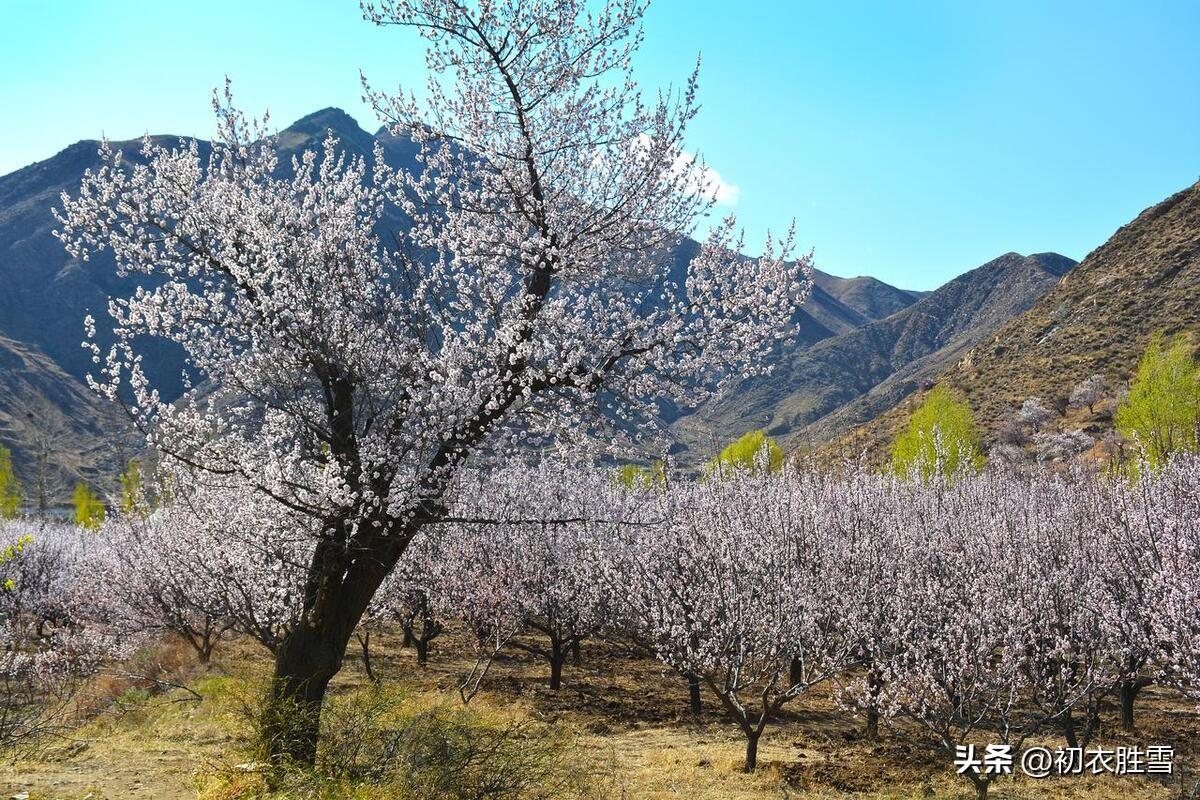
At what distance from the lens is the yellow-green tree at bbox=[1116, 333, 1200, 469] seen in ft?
135

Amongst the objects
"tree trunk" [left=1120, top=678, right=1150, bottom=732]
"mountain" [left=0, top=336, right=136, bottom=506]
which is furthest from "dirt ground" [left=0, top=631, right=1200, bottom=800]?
"mountain" [left=0, top=336, right=136, bottom=506]

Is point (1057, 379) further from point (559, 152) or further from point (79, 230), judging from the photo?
point (79, 230)

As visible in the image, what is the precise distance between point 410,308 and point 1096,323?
7493 centimetres

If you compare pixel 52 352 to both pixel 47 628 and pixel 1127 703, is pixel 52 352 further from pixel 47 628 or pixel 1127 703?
pixel 1127 703

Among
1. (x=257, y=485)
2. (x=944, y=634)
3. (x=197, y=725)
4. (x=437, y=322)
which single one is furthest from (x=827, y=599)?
(x=197, y=725)

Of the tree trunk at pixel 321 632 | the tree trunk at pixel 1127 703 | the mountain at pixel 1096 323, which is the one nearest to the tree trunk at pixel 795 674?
the tree trunk at pixel 1127 703

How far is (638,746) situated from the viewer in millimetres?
13477

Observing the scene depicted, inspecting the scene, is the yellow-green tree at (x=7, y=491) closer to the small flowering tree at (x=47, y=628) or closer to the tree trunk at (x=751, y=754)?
the small flowering tree at (x=47, y=628)

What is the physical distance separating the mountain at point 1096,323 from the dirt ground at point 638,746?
45.1 meters

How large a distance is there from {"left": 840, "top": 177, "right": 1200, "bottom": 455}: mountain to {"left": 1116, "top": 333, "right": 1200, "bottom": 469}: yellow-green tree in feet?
42.8

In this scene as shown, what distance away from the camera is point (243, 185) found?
9.80 m

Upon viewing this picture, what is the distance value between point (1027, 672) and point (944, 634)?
7.68 ft

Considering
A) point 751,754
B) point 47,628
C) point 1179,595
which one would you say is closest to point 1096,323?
point 1179,595

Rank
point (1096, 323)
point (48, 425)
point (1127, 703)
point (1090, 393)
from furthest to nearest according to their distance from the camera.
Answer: point (48, 425) < point (1096, 323) < point (1090, 393) < point (1127, 703)
